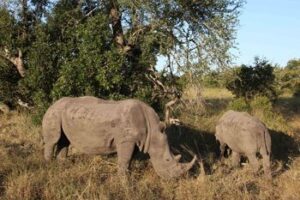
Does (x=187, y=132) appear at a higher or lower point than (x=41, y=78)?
lower

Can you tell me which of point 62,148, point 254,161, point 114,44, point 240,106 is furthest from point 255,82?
point 62,148

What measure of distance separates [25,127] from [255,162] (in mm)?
6970

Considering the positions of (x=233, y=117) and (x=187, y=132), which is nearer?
(x=233, y=117)

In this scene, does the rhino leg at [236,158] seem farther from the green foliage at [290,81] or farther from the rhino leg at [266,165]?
the green foliage at [290,81]

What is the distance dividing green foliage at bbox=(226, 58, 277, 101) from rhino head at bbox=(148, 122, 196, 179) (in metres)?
10.8

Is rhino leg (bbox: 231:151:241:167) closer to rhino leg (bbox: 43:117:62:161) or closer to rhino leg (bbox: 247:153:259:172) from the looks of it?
rhino leg (bbox: 247:153:259:172)

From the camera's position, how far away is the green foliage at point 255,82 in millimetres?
20328

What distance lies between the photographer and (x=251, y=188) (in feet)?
31.2

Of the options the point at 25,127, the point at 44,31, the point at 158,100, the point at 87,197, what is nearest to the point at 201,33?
the point at 158,100

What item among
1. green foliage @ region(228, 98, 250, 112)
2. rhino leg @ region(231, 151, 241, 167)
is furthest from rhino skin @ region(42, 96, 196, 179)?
green foliage @ region(228, 98, 250, 112)

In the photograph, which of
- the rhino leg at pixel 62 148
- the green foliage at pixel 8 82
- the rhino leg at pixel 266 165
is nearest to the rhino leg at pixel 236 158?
the rhino leg at pixel 266 165

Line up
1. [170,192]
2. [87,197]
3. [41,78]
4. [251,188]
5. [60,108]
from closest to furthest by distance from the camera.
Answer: [87,197], [170,192], [251,188], [60,108], [41,78]

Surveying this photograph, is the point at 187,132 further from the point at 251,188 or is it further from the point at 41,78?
the point at 251,188

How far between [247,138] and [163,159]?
9.00 ft
